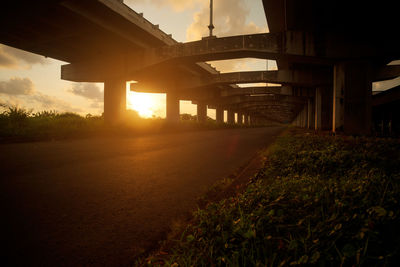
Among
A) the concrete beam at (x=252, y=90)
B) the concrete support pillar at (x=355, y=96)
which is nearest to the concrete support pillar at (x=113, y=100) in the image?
the concrete support pillar at (x=355, y=96)

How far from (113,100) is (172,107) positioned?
879 centimetres

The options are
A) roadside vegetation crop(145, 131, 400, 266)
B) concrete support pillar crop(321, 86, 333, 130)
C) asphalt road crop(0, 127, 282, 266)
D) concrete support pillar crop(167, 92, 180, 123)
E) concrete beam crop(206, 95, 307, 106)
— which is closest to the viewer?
roadside vegetation crop(145, 131, 400, 266)

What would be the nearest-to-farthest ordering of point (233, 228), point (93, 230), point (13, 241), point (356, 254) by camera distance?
point (356, 254)
point (233, 228)
point (13, 241)
point (93, 230)

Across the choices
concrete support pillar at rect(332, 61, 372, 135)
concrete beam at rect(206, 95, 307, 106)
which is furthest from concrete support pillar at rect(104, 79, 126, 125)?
concrete beam at rect(206, 95, 307, 106)

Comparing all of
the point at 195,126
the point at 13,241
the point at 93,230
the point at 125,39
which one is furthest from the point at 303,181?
the point at 195,126

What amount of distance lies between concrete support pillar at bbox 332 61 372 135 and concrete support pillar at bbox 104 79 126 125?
675 inches

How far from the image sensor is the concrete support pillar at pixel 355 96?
38.3 ft

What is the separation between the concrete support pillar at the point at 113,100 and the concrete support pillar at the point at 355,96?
56.3 feet

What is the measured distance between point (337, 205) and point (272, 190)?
62cm

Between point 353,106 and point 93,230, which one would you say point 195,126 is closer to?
point 353,106

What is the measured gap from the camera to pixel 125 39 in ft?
47.8

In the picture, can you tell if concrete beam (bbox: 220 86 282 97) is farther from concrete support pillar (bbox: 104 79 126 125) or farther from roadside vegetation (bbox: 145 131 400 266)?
roadside vegetation (bbox: 145 131 400 266)

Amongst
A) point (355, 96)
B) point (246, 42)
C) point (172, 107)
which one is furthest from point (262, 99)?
point (246, 42)

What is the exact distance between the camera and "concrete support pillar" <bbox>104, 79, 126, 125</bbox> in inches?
746
